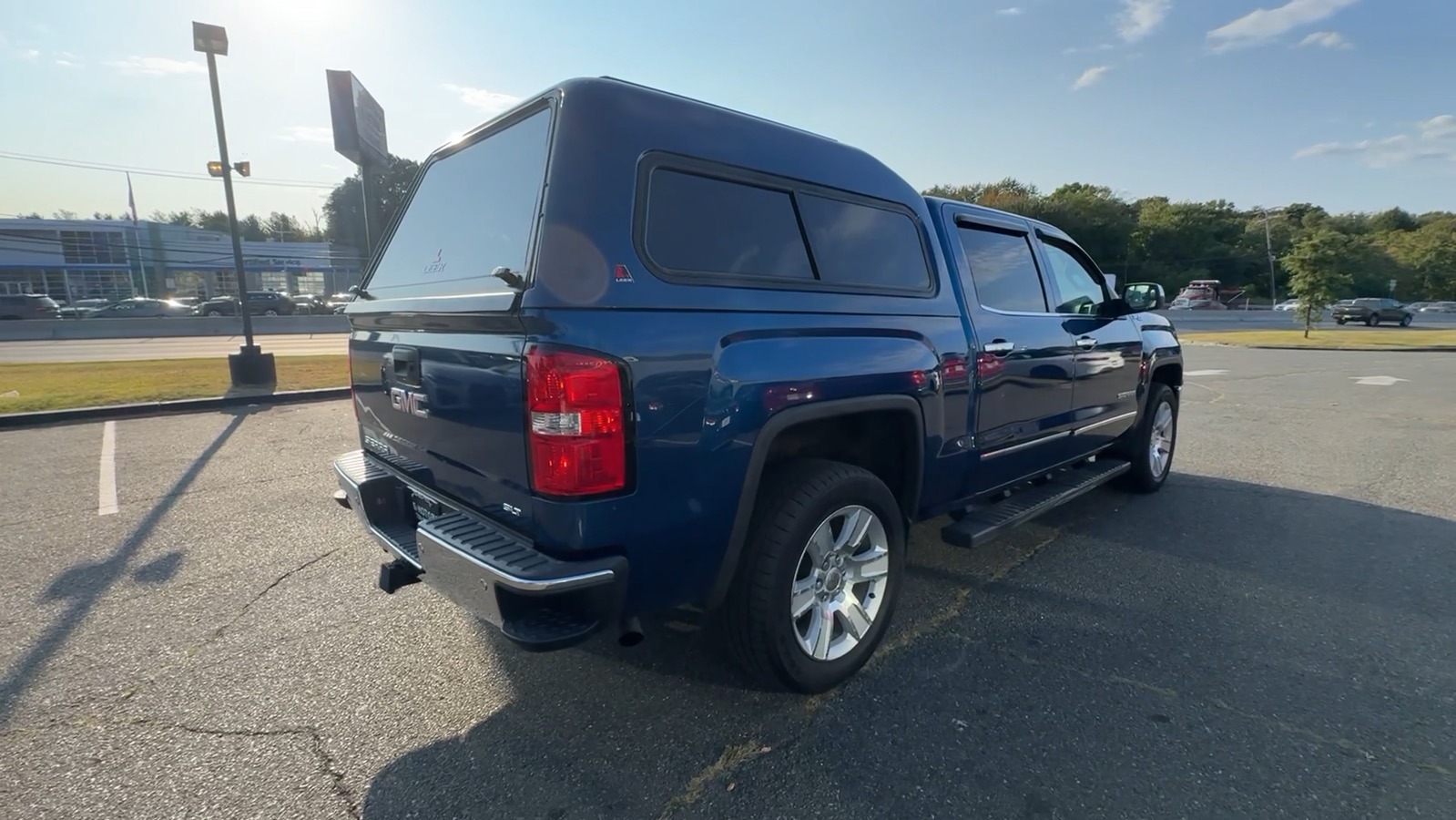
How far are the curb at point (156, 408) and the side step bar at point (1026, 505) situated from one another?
29.9 feet

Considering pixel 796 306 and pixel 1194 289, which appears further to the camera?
pixel 1194 289

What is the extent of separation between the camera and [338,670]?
283 cm

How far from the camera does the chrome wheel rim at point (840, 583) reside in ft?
8.71

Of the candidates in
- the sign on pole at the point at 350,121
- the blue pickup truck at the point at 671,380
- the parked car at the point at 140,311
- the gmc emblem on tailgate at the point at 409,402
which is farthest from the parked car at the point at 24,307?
the gmc emblem on tailgate at the point at 409,402

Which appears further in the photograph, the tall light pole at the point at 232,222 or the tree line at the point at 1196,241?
the tree line at the point at 1196,241

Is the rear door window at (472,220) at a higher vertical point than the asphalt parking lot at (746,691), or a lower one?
higher

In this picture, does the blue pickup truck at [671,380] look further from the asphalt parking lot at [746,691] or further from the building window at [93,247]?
the building window at [93,247]

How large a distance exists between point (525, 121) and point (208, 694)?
2.45 meters

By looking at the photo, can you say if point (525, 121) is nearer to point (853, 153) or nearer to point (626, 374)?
point (626, 374)

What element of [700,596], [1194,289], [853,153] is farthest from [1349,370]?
[1194,289]

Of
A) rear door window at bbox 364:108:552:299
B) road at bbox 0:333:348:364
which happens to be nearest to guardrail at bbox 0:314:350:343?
road at bbox 0:333:348:364

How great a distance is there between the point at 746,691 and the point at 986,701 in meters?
0.90

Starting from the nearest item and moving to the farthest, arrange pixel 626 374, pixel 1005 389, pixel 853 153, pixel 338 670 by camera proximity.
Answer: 1. pixel 626 374
2. pixel 338 670
3. pixel 853 153
4. pixel 1005 389

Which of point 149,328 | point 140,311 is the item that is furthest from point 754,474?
point 140,311
